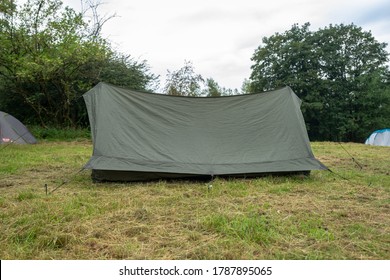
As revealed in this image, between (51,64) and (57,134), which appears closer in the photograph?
(51,64)

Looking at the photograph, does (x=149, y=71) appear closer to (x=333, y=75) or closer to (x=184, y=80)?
(x=184, y=80)

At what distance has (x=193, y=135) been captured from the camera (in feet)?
14.2

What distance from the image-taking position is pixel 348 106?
63.3 ft

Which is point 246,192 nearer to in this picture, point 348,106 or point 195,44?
point 195,44

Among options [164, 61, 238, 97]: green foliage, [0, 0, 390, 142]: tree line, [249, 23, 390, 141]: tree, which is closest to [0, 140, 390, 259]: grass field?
[0, 0, 390, 142]: tree line

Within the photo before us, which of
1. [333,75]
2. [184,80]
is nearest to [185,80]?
[184,80]

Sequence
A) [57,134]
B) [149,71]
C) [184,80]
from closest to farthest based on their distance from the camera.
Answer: [57,134] < [149,71] < [184,80]

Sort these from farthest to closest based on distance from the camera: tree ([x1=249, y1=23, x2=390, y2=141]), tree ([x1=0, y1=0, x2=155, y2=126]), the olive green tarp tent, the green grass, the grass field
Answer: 1. tree ([x1=249, y1=23, x2=390, y2=141])
2. the green grass
3. tree ([x1=0, y1=0, x2=155, y2=126])
4. the olive green tarp tent
5. the grass field

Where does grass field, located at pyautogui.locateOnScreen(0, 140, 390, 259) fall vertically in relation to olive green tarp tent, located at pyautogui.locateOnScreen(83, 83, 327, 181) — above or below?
below

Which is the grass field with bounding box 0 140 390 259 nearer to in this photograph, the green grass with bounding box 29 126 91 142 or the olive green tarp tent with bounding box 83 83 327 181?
the olive green tarp tent with bounding box 83 83 327 181

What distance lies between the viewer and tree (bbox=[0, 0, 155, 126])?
929 cm

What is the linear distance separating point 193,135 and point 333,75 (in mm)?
18390

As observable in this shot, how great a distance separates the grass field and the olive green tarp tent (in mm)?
222

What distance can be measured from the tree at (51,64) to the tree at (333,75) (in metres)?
11.1
